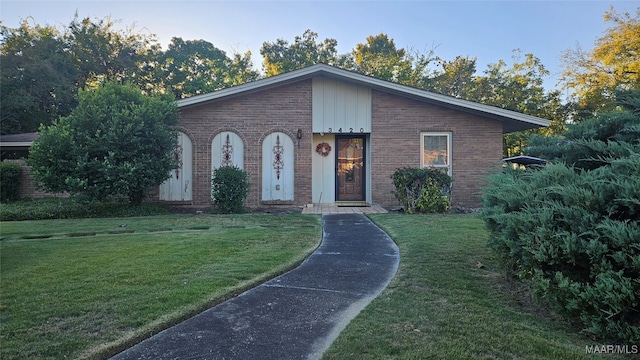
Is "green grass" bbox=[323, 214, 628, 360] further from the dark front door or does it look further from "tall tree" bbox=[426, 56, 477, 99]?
"tall tree" bbox=[426, 56, 477, 99]

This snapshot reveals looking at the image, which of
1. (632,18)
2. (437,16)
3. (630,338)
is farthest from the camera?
(632,18)

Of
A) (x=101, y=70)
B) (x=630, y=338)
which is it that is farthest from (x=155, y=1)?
(x=101, y=70)

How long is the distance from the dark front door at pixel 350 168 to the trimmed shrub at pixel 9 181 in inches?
443

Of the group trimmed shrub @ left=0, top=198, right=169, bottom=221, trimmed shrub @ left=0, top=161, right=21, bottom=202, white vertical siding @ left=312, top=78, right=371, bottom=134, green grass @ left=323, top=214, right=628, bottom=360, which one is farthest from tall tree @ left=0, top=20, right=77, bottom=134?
green grass @ left=323, top=214, right=628, bottom=360

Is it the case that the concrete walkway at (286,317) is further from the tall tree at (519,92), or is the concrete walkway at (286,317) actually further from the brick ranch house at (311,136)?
the tall tree at (519,92)

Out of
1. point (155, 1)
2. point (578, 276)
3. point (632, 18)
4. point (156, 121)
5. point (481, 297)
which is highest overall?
point (632, 18)

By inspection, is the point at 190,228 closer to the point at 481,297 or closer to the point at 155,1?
the point at 481,297

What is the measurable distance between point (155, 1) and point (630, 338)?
13241 mm

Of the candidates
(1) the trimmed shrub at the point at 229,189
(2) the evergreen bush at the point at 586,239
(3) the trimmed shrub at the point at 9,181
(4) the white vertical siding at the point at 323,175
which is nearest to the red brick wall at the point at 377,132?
(4) the white vertical siding at the point at 323,175

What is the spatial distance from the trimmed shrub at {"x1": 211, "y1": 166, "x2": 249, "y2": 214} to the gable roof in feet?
7.94

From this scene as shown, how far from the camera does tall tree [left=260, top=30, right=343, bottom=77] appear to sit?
100 feet

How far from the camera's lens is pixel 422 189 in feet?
29.6

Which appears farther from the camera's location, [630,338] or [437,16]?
[437,16]

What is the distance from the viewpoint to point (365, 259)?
4.47 metres
